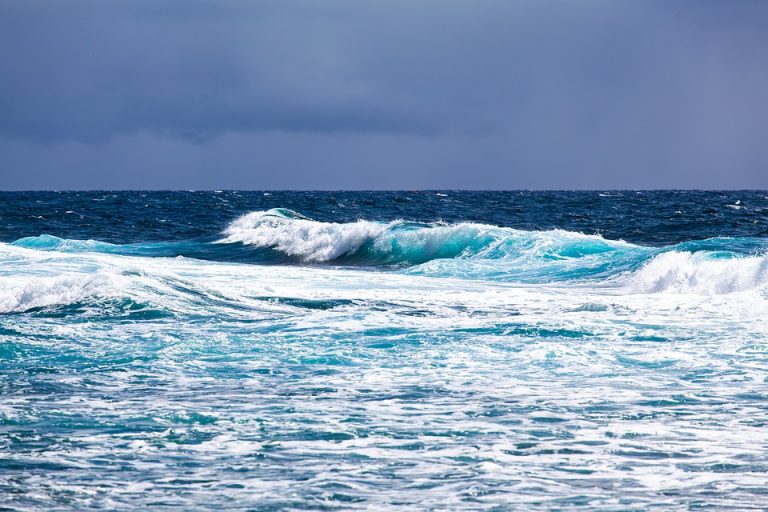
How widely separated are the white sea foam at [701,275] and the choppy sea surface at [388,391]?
5cm

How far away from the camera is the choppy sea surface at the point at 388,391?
6086 mm

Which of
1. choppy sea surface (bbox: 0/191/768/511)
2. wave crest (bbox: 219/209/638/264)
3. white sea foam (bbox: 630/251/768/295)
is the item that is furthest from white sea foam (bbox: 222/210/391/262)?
white sea foam (bbox: 630/251/768/295)

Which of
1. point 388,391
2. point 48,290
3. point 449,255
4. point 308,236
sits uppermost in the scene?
point 308,236

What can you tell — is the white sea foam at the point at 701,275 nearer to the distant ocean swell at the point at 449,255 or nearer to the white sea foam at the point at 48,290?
the distant ocean swell at the point at 449,255

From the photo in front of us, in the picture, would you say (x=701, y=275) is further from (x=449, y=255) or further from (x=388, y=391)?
(x=449, y=255)

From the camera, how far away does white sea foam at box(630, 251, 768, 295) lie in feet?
56.2

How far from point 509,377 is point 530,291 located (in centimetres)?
943

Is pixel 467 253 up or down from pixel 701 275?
down

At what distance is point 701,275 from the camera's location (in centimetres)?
1805

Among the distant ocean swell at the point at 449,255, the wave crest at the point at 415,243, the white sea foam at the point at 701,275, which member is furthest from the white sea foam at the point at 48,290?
the wave crest at the point at 415,243

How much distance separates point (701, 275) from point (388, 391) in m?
10.8

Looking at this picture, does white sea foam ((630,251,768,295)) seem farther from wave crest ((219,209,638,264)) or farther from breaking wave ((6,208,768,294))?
wave crest ((219,209,638,264))

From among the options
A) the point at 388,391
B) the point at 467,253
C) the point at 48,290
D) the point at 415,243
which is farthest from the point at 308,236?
the point at 388,391

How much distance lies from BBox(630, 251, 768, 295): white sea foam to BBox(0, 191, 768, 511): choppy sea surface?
2.0 inches
